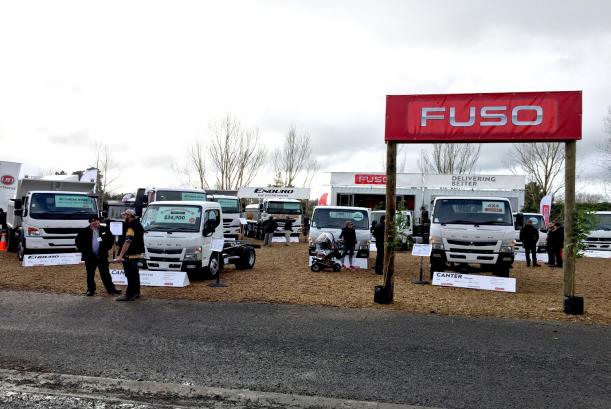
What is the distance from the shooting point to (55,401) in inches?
188

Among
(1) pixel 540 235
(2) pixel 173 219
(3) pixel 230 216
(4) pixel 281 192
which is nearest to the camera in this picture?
(2) pixel 173 219

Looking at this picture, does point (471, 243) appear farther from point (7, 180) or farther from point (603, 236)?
point (7, 180)

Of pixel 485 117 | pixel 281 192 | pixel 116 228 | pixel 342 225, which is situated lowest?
pixel 116 228

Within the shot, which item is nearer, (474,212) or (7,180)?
(474,212)

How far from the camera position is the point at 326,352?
20.6 ft

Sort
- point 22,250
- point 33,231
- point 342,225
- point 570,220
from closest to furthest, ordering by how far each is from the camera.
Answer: point 570,220, point 33,231, point 22,250, point 342,225

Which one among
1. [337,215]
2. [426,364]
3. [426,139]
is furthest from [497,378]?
[337,215]

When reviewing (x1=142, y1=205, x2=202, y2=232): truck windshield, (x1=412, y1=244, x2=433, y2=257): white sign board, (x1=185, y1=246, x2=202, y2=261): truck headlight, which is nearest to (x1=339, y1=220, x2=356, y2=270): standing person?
(x1=412, y1=244, x2=433, y2=257): white sign board

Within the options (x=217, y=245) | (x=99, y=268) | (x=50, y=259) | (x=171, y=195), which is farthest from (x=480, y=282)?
(x=171, y=195)

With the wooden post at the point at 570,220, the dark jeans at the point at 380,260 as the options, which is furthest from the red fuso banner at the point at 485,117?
the dark jeans at the point at 380,260

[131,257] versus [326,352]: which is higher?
[131,257]

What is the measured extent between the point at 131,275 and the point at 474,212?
28.1 ft

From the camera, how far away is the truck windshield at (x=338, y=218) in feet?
53.4

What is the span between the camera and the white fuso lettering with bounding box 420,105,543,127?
30.2 feet
